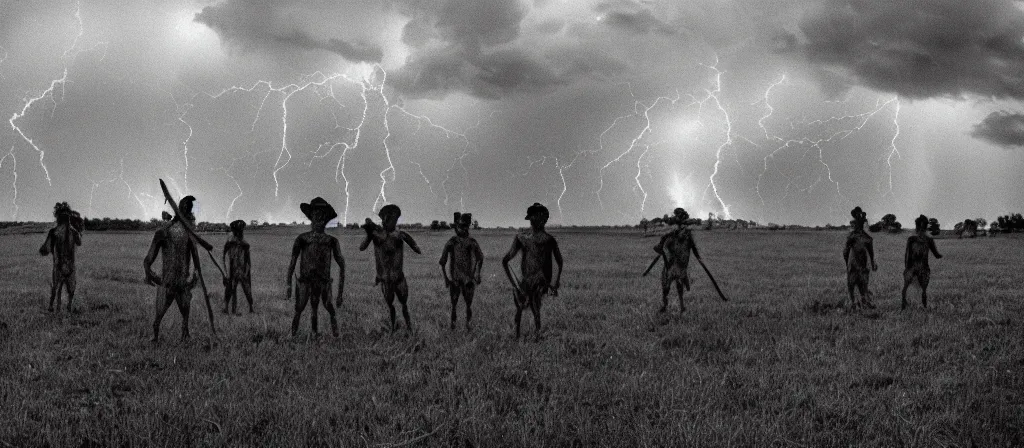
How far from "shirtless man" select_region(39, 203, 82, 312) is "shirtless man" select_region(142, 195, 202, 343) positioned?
5.55 meters

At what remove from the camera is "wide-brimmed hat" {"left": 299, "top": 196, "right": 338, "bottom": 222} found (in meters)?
12.1

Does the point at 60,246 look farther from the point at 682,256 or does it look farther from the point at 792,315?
the point at 792,315

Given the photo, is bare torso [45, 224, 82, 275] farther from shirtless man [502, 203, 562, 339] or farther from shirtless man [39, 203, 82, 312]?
shirtless man [502, 203, 562, 339]

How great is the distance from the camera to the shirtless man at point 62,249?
585 inches

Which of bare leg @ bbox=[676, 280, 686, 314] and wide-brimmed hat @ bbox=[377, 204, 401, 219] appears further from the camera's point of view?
bare leg @ bbox=[676, 280, 686, 314]

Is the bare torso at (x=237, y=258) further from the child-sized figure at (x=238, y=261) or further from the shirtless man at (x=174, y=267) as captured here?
the shirtless man at (x=174, y=267)

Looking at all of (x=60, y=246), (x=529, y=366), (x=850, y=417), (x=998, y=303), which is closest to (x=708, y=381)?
(x=850, y=417)

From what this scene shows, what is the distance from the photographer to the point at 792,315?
1525 centimetres

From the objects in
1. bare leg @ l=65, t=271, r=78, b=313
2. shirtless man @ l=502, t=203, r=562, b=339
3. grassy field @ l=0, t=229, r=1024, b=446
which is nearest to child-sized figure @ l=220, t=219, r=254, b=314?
grassy field @ l=0, t=229, r=1024, b=446

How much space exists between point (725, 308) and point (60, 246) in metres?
17.3

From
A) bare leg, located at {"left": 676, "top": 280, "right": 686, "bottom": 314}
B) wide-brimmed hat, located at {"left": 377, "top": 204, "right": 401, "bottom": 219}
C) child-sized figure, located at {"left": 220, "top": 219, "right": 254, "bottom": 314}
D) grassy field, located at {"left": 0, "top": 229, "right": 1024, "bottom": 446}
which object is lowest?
grassy field, located at {"left": 0, "top": 229, "right": 1024, "bottom": 446}

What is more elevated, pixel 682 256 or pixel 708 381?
pixel 682 256

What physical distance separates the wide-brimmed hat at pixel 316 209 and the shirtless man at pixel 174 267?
212 cm

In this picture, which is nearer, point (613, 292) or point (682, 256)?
point (682, 256)
